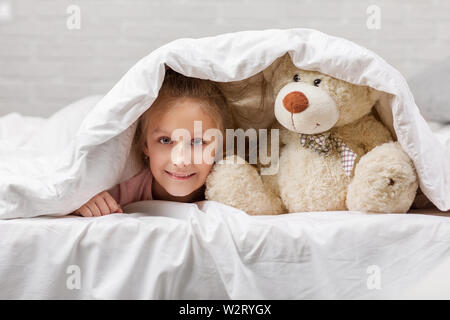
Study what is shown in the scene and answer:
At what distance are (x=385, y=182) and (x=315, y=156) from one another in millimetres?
156

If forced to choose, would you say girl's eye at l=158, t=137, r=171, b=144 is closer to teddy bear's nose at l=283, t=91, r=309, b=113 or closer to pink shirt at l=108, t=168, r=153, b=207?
pink shirt at l=108, t=168, r=153, b=207

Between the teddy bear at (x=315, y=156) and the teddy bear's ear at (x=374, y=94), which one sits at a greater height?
the teddy bear's ear at (x=374, y=94)

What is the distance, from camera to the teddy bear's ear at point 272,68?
966 mm

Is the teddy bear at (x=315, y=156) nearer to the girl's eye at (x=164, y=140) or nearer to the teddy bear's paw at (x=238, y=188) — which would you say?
the teddy bear's paw at (x=238, y=188)

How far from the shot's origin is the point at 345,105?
2.97 ft

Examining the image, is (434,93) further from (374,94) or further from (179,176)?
(179,176)

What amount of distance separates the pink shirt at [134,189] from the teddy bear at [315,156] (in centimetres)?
16

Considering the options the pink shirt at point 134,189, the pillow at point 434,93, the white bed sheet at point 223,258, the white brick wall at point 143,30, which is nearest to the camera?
the white bed sheet at point 223,258

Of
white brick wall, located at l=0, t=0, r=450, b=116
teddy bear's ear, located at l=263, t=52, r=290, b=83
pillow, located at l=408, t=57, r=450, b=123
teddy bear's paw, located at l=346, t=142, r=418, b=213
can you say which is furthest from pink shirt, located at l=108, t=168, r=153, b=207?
white brick wall, located at l=0, t=0, r=450, b=116

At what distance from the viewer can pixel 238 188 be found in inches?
36.8

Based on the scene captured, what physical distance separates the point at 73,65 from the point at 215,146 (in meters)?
1.24

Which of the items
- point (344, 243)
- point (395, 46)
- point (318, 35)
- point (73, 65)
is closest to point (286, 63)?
point (318, 35)

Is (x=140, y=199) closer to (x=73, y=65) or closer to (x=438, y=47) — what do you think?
(x=73, y=65)

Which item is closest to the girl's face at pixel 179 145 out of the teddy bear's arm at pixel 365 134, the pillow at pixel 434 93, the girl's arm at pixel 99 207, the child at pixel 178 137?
the child at pixel 178 137
